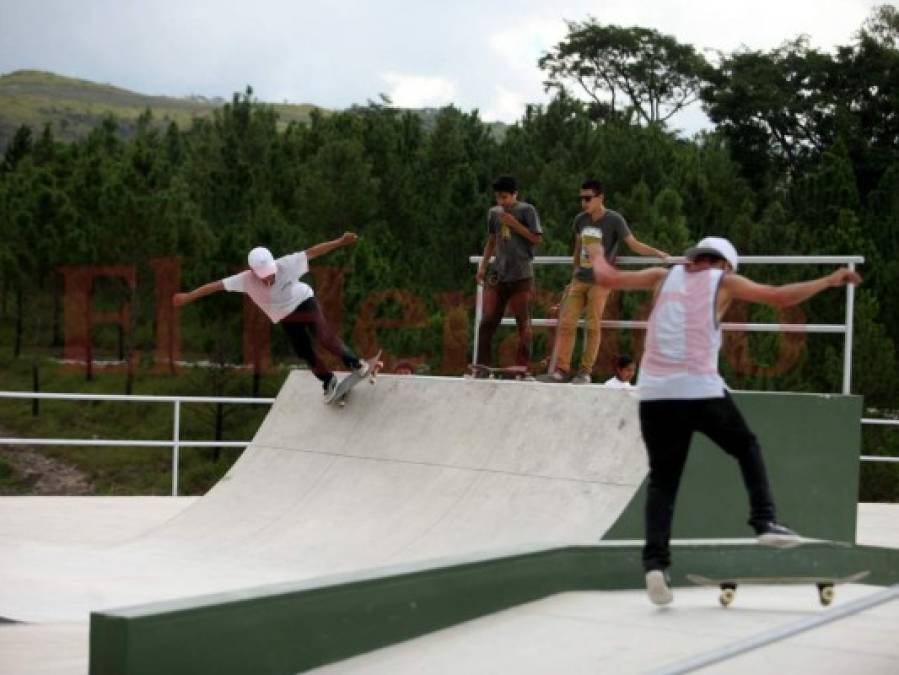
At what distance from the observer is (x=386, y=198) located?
5578 centimetres

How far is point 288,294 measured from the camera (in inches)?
479

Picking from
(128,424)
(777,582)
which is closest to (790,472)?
(777,582)

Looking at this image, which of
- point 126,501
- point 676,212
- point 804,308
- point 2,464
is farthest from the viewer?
point 2,464

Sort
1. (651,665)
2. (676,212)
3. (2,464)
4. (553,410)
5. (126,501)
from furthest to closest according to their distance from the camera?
(2,464) → (676,212) → (126,501) → (553,410) → (651,665)

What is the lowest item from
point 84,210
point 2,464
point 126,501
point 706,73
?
point 2,464

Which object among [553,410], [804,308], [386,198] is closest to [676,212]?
[804,308]

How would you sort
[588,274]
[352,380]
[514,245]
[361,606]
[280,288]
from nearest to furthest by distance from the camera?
[361,606] < [588,274] < [280,288] < [514,245] < [352,380]

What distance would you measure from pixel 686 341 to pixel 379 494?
207 inches

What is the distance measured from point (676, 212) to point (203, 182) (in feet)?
72.0

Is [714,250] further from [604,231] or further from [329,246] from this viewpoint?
[329,246]

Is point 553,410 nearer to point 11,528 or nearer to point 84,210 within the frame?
point 11,528

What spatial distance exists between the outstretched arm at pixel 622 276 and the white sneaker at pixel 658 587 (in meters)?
1.37

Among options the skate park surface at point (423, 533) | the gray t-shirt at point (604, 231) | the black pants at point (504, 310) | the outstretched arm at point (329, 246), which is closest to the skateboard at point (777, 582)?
the skate park surface at point (423, 533)

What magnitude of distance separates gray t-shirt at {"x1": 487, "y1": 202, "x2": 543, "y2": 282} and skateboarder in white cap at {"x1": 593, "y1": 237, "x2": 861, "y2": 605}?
195 inches
